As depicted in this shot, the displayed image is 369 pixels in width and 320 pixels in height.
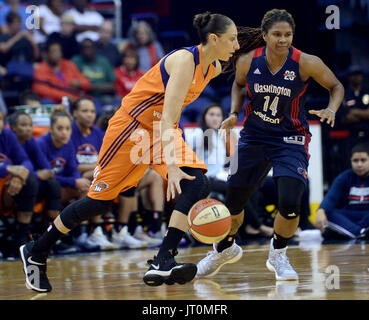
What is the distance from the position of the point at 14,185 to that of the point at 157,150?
3.10 metres

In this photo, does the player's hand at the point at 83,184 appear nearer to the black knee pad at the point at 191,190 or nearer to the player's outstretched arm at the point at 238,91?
the player's outstretched arm at the point at 238,91

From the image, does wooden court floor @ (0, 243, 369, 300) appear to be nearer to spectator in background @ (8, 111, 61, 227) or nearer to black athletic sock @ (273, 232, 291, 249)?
black athletic sock @ (273, 232, 291, 249)

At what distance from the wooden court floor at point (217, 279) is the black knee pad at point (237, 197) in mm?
493

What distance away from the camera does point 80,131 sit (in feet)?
27.0

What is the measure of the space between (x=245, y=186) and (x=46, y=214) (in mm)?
3470

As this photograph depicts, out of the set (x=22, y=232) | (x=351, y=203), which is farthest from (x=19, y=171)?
(x=351, y=203)

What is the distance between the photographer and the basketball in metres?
4.36

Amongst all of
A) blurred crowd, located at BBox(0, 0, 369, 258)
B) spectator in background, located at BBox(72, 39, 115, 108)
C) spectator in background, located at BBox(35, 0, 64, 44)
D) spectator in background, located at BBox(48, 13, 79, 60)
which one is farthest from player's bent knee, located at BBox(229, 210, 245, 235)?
spectator in background, located at BBox(35, 0, 64, 44)

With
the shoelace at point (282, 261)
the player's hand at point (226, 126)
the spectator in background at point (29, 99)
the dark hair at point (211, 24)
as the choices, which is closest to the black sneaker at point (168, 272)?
the shoelace at point (282, 261)

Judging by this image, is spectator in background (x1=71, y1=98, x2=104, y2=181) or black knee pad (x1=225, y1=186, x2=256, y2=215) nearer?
black knee pad (x1=225, y1=186, x2=256, y2=215)

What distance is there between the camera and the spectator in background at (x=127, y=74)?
1091cm

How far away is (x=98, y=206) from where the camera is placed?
454 cm

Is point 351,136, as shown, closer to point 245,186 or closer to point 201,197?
point 245,186

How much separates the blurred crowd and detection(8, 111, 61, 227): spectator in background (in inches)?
0.4
